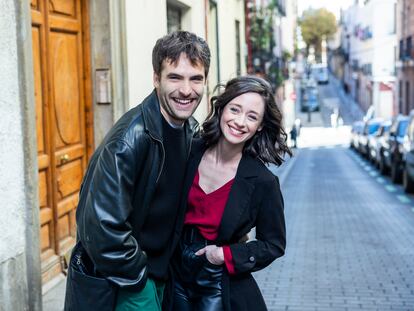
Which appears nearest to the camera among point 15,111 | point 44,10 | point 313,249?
point 15,111

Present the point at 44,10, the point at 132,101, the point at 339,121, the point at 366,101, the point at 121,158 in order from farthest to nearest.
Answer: the point at 366,101 → the point at 339,121 → the point at 132,101 → the point at 44,10 → the point at 121,158

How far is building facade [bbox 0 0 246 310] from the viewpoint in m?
4.73

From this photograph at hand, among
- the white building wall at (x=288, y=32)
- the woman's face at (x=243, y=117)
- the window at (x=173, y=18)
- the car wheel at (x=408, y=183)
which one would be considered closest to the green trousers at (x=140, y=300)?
the woman's face at (x=243, y=117)

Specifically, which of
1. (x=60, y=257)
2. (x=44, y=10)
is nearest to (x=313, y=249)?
(x=60, y=257)

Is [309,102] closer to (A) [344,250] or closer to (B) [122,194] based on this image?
(A) [344,250]

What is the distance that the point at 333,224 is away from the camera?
11773mm

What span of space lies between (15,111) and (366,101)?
6461 cm

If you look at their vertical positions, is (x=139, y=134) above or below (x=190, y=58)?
below

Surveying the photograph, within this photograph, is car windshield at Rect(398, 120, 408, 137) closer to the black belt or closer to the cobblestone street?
the cobblestone street

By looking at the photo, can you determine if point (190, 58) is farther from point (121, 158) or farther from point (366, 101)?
point (366, 101)

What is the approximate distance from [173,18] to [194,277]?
7.75 meters

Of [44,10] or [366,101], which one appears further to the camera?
[366,101]

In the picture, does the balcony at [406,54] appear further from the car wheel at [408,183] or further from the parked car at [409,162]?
the car wheel at [408,183]

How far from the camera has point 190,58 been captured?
3.02 meters
